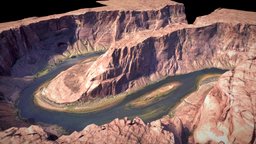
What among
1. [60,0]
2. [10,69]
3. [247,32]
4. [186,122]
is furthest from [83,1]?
[186,122]

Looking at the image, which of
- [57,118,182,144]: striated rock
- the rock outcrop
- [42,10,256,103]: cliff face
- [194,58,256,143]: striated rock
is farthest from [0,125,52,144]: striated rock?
[194,58,256,143]: striated rock

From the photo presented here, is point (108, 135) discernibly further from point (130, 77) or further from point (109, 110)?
point (130, 77)

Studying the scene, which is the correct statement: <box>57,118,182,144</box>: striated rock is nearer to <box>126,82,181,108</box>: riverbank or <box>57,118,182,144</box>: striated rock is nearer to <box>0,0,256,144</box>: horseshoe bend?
<box>0,0,256,144</box>: horseshoe bend

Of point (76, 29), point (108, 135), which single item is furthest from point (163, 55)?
point (108, 135)

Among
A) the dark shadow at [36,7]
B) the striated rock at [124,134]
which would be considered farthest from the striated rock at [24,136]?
the dark shadow at [36,7]

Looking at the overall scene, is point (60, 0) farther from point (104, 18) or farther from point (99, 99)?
point (99, 99)

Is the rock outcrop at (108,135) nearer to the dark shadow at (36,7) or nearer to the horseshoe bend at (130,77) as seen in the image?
the horseshoe bend at (130,77)
